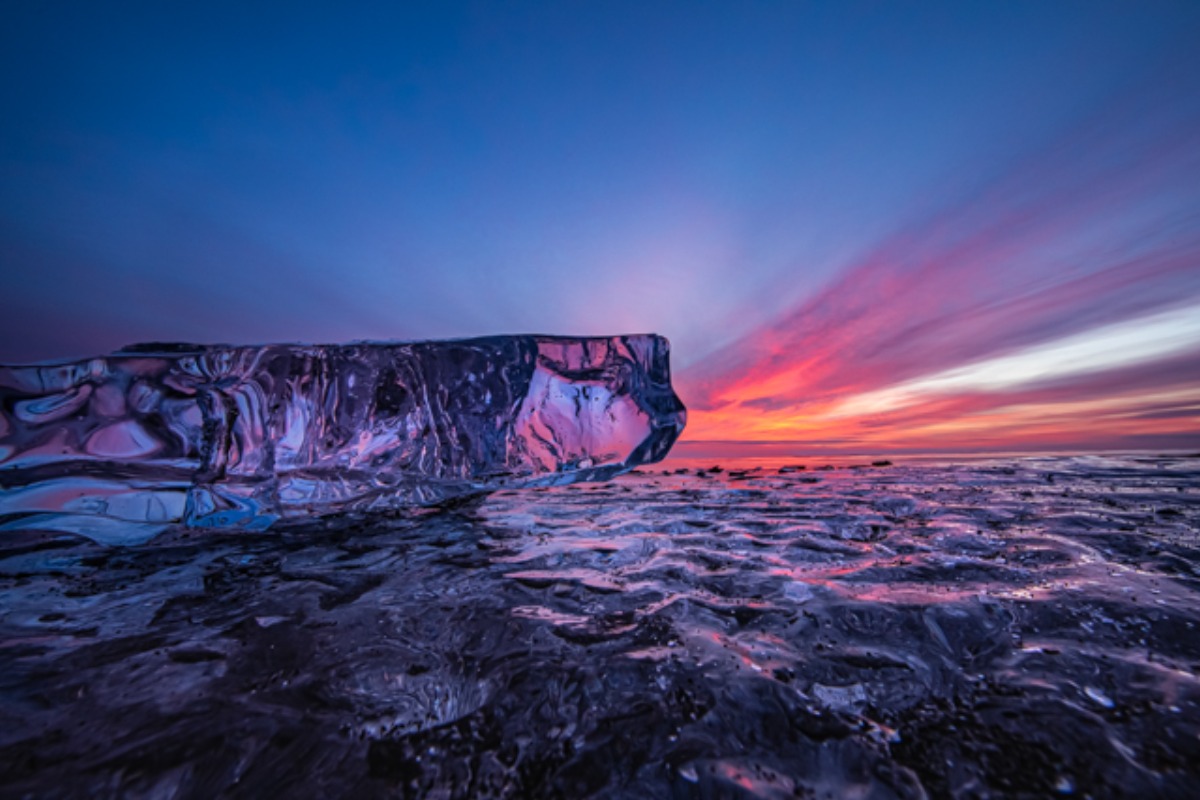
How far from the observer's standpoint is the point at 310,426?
373cm

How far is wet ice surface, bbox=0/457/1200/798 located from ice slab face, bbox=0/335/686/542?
2.56 feet

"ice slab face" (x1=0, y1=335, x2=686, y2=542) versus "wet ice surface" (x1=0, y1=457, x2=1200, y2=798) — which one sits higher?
"ice slab face" (x1=0, y1=335, x2=686, y2=542)

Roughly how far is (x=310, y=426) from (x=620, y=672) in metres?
3.95

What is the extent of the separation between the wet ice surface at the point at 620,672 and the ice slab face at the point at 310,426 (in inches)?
30.7

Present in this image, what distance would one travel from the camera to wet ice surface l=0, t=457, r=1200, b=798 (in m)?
0.84

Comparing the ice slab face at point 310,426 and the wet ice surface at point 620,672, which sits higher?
the ice slab face at point 310,426

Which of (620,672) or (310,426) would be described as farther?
(310,426)

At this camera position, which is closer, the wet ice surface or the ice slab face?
the wet ice surface

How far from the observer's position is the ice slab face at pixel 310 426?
290cm

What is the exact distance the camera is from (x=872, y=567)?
1.98 meters

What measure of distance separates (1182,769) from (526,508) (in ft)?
13.9

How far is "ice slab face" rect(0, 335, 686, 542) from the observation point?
2.90 meters

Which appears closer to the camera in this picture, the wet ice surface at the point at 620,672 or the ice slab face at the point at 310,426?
the wet ice surface at the point at 620,672

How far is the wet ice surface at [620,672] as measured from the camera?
84 cm
